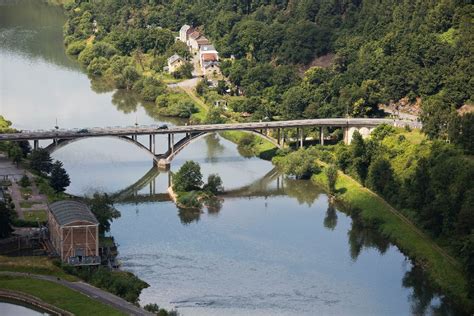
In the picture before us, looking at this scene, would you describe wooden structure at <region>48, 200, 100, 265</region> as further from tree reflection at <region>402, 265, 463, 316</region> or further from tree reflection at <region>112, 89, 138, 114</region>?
tree reflection at <region>112, 89, 138, 114</region>

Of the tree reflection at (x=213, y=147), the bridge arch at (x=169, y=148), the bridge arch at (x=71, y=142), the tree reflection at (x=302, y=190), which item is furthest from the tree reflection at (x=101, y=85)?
the tree reflection at (x=302, y=190)

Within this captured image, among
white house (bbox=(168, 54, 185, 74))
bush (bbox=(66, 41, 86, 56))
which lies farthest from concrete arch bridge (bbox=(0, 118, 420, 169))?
bush (bbox=(66, 41, 86, 56))

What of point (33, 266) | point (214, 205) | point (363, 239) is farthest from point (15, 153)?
point (363, 239)

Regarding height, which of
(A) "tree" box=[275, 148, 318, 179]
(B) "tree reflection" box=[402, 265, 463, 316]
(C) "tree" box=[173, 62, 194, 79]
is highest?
(C) "tree" box=[173, 62, 194, 79]

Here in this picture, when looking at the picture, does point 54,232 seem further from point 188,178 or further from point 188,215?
point 188,178

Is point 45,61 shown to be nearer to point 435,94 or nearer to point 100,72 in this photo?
point 100,72

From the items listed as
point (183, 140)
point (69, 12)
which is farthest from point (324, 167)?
point (69, 12)
